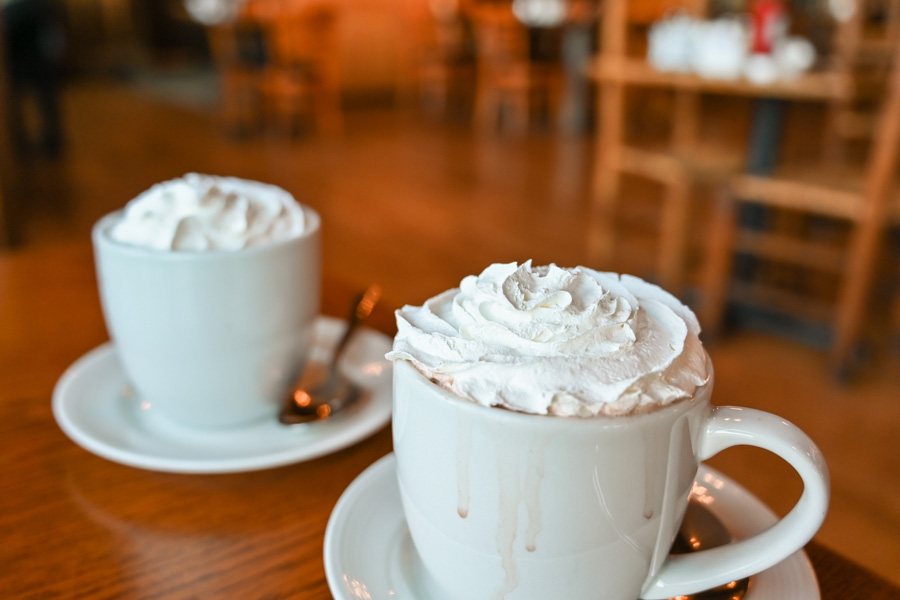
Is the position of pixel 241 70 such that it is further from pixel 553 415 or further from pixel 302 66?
pixel 553 415

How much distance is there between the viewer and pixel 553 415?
0.85 ft

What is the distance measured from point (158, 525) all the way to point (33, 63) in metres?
3.50

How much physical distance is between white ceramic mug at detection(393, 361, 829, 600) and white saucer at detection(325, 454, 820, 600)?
0.03 metres

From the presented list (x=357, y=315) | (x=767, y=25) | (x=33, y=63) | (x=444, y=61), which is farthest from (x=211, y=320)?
(x=444, y=61)

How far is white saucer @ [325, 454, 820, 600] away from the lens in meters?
0.32

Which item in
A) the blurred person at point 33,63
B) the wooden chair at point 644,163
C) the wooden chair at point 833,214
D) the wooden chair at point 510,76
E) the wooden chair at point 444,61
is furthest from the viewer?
the wooden chair at point 444,61

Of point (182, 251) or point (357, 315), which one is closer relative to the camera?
point (182, 251)

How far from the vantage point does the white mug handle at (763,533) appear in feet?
0.90

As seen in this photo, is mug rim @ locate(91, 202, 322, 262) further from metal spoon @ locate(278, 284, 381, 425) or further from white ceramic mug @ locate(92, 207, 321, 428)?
metal spoon @ locate(278, 284, 381, 425)

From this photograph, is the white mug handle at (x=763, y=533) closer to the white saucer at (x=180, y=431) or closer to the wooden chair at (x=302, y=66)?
the white saucer at (x=180, y=431)

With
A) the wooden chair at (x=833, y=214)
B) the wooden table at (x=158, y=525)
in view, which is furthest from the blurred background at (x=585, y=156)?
the wooden table at (x=158, y=525)

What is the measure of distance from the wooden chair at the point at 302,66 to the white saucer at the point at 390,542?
13.4 ft

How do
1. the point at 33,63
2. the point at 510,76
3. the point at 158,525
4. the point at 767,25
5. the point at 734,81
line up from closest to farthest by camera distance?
the point at 158,525
the point at 734,81
the point at 767,25
the point at 33,63
the point at 510,76

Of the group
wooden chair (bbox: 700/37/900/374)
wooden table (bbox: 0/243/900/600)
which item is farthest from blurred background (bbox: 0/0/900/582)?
wooden table (bbox: 0/243/900/600)
